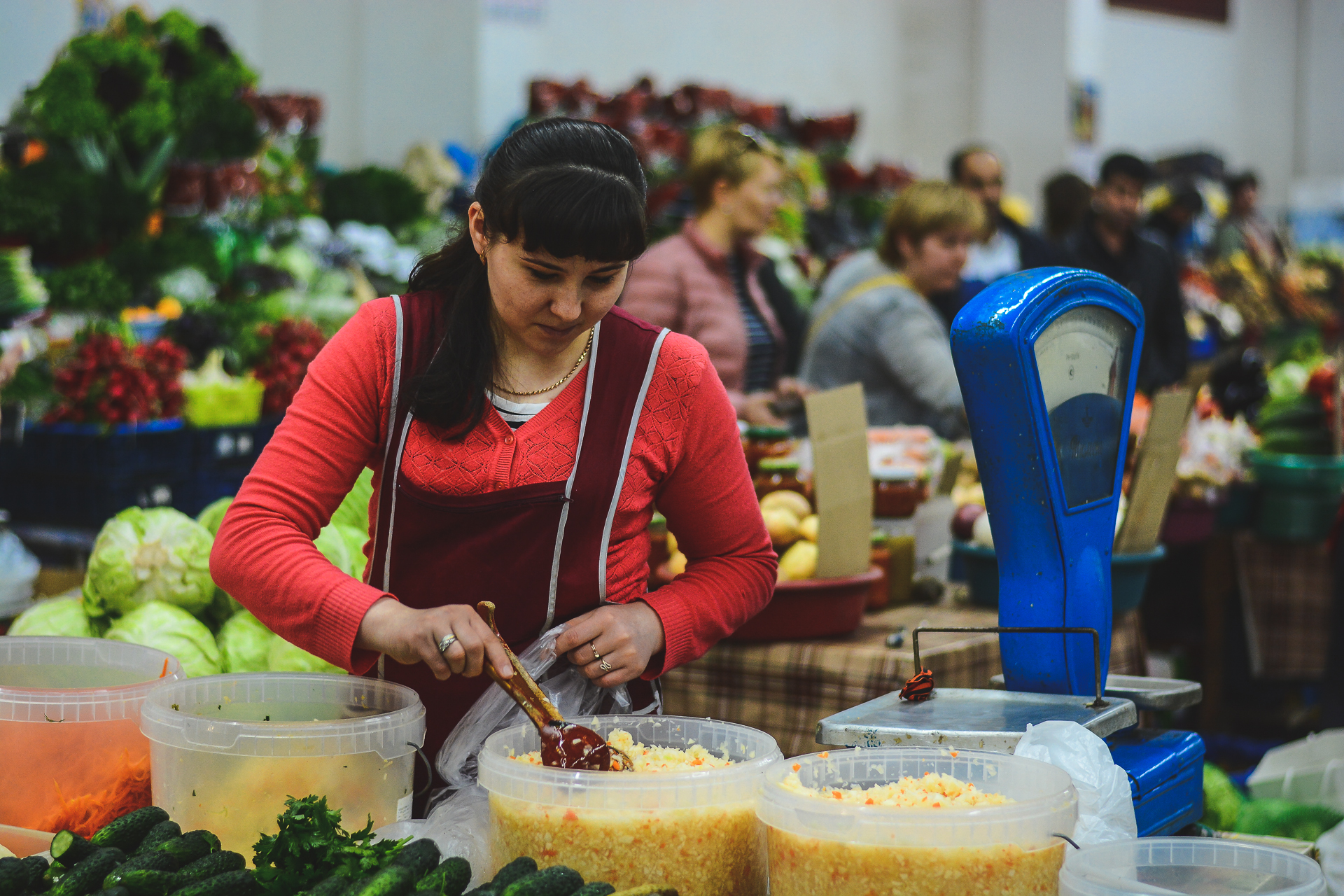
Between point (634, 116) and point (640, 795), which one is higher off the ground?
point (634, 116)

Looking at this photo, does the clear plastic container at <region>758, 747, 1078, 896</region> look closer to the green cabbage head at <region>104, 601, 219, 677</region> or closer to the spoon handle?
the spoon handle

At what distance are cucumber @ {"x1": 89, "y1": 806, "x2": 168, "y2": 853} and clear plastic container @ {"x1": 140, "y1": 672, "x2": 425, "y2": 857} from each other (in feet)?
0.20

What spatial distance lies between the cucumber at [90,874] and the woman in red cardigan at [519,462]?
1.08ft

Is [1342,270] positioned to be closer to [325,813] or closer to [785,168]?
[785,168]

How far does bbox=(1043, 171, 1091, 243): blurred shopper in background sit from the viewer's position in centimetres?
585

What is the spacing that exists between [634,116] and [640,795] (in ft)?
20.5

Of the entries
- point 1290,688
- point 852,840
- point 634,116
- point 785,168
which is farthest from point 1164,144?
point 852,840

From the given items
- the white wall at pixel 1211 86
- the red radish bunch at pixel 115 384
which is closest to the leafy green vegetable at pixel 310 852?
the red radish bunch at pixel 115 384

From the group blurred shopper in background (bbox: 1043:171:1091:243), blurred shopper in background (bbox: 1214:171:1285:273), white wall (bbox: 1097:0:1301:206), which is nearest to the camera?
blurred shopper in background (bbox: 1043:171:1091:243)

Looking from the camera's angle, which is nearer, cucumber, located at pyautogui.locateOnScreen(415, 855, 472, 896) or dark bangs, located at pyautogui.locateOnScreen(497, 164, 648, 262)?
cucumber, located at pyautogui.locateOnScreen(415, 855, 472, 896)

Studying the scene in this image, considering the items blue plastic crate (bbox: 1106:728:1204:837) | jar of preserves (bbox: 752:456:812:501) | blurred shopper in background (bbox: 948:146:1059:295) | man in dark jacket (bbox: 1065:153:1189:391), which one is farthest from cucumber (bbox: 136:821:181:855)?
man in dark jacket (bbox: 1065:153:1189:391)

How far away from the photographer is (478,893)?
1128 millimetres

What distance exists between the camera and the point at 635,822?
3.91 feet

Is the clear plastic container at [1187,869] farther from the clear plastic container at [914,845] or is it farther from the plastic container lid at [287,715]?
the plastic container lid at [287,715]
